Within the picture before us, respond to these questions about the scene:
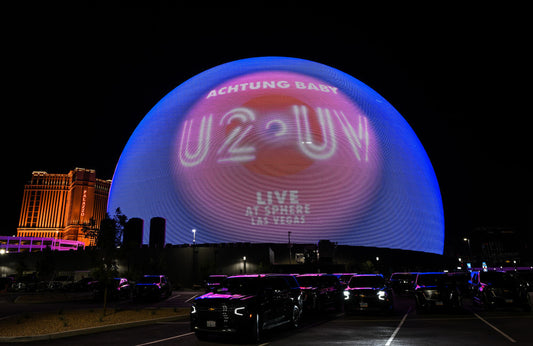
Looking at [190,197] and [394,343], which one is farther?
[190,197]

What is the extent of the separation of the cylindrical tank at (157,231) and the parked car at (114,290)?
20.4 metres

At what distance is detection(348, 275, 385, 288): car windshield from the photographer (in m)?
15.9

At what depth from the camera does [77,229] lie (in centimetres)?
16638

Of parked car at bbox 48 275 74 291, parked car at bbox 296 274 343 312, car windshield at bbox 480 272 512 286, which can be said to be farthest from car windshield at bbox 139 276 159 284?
car windshield at bbox 480 272 512 286

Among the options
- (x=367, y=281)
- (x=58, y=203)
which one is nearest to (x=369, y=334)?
(x=367, y=281)

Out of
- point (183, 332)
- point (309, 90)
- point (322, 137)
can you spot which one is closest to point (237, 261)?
point (322, 137)

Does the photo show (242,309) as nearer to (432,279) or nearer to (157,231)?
(432,279)

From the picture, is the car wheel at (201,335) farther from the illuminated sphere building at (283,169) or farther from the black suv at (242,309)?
the illuminated sphere building at (283,169)

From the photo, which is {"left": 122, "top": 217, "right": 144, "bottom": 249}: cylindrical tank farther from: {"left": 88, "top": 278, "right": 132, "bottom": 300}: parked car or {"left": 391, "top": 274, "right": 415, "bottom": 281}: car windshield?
{"left": 391, "top": 274, "right": 415, "bottom": 281}: car windshield

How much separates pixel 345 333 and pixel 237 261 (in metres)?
39.8

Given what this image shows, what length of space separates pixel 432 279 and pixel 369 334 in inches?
315

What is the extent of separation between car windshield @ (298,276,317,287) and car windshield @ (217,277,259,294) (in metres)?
5.76

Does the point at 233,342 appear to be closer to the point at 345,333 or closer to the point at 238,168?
the point at 345,333

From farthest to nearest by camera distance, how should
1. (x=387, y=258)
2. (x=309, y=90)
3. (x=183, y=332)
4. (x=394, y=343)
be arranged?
(x=387, y=258), (x=309, y=90), (x=183, y=332), (x=394, y=343)
